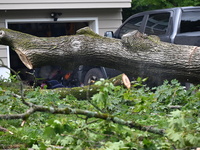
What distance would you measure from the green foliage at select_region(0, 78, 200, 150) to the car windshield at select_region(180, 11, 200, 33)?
2914 mm

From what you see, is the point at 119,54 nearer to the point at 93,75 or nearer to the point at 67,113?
the point at 67,113

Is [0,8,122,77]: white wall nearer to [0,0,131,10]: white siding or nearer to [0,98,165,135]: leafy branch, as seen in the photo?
[0,0,131,10]: white siding

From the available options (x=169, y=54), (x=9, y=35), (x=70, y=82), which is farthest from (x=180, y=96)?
(x=70, y=82)

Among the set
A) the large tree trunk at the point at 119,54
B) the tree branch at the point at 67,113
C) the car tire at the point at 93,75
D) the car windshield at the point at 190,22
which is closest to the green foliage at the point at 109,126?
the tree branch at the point at 67,113

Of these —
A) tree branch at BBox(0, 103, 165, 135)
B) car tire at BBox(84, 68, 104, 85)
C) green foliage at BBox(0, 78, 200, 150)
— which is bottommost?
car tire at BBox(84, 68, 104, 85)

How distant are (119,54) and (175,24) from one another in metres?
3.43

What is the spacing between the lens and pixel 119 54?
20.6ft

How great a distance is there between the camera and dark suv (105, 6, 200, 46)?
29.7 feet

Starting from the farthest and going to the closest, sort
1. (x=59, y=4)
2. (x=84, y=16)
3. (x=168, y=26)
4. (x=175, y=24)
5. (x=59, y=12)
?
(x=84, y=16) < (x=59, y=12) < (x=59, y=4) < (x=168, y=26) < (x=175, y=24)

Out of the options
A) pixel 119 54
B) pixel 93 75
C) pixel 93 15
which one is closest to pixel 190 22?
pixel 93 75

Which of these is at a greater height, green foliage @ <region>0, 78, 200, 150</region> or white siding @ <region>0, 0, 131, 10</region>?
white siding @ <region>0, 0, 131, 10</region>

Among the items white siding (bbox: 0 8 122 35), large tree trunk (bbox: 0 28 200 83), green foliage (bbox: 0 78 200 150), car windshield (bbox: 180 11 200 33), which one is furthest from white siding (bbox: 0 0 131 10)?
large tree trunk (bbox: 0 28 200 83)

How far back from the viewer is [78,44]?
6223mm

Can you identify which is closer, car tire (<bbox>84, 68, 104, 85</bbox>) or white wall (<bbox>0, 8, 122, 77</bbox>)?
car tire (<bbox>84, 68, 104, 85</bbox>)
